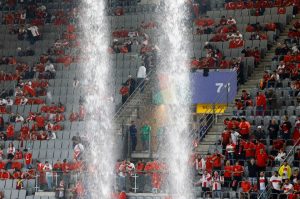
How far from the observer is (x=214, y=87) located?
47.6 meters

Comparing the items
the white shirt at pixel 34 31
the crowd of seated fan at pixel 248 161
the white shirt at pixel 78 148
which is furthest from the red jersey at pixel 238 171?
the white shirt at pixel 34 31

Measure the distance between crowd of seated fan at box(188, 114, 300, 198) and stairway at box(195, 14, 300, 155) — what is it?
980 millimetres

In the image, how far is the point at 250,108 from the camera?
44906 millimetres

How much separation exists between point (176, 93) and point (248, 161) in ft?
22.7

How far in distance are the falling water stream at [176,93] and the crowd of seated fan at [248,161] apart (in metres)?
0.78

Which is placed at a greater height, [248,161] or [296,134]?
[296,134]

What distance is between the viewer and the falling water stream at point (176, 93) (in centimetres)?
4356

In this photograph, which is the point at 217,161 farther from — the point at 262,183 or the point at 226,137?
the point at 262,183

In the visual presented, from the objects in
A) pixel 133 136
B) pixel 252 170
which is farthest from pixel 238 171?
pixel 133 136

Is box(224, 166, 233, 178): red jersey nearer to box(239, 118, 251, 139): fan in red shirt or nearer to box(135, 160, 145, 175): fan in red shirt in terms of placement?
box(239, 118, 251, 139): fan in red shirt

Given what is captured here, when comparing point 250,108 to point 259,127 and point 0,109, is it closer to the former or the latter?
point 259,127

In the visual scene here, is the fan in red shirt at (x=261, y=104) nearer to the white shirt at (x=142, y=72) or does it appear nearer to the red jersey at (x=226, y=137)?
the red jersey at (x=226, y=137)

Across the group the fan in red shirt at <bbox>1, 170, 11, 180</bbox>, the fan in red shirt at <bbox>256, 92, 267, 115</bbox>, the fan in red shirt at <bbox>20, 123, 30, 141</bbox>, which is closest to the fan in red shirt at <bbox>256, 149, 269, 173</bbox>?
the fan in red shirt at <bbox>256, 92, 267, 115</bbox>

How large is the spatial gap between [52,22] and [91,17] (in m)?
1.77
